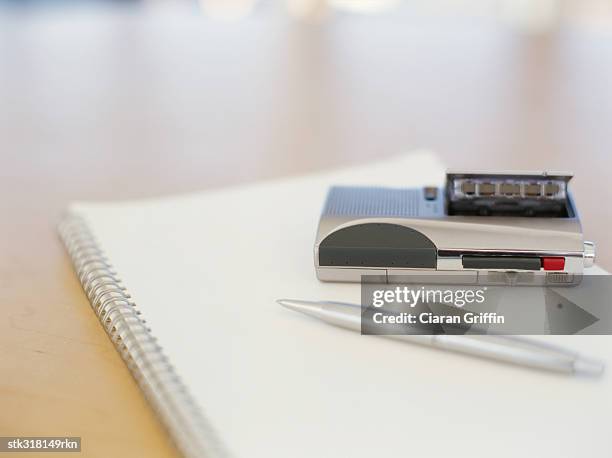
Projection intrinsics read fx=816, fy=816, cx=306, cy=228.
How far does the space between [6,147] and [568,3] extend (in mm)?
1658

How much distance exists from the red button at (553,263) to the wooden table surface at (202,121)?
0.09 m

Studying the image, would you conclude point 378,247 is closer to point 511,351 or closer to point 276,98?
point 511,351

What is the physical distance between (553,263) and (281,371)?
0.21 metres

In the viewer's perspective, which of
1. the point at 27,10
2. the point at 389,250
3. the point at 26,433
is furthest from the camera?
the point at 27,10

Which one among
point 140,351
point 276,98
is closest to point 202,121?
point 276,98

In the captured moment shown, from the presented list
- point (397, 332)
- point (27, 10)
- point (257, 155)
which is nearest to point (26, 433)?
point (397, 332)

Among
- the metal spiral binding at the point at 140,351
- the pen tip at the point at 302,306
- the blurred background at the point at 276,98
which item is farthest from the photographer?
the blurred background at the point at 276,98

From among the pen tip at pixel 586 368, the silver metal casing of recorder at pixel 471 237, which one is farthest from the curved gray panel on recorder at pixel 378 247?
the pen tip at pixel 586 368

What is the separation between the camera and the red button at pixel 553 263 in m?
0.56

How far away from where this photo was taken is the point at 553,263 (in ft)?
1.85

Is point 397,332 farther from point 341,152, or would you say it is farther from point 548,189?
point 341,152

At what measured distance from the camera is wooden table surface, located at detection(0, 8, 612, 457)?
1.71 ft

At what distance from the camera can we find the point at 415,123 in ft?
3.38

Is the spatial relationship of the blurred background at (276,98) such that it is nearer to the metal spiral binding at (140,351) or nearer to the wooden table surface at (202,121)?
the wooden table surface at (202,121)
